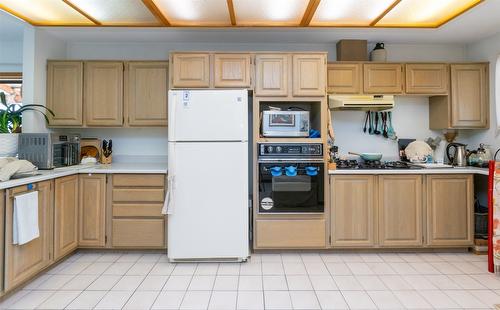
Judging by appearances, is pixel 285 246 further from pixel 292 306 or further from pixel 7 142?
pixel 7 142

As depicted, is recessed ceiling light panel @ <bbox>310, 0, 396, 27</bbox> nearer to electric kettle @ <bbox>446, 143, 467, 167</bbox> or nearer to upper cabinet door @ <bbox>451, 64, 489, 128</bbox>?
upper cabinet door @ <bbox>451, 64, 489, 128</bbox>

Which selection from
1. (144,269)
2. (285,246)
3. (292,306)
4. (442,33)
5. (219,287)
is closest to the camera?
(292,306)

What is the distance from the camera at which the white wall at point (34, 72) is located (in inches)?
130

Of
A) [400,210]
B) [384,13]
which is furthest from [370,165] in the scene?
[384,13]

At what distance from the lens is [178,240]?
9.70 ft

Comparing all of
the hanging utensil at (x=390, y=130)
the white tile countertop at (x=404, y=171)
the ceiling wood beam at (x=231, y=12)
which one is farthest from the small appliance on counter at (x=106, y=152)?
the hanging utensil at (x=390, y=130)

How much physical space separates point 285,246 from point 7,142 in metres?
2.81

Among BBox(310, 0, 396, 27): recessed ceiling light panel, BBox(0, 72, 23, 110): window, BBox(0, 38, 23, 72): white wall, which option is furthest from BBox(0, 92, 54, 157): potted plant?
BBox(310, 0, 396, 27): recessed ceiling light panel

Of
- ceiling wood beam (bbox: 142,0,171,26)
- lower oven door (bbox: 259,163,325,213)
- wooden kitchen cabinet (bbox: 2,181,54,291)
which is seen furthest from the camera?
lower oven door (bbox: 259,163,325,213)

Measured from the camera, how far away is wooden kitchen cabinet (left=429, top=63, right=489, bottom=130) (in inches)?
139

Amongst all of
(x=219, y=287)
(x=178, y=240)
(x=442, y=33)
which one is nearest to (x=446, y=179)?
(x=442, y=33)

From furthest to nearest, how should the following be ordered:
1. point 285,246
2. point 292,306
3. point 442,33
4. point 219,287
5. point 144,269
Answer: point 442,33 → point 285,246 → point 144,269 → point 219,287 → point 292,306

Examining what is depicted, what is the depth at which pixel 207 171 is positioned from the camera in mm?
2957

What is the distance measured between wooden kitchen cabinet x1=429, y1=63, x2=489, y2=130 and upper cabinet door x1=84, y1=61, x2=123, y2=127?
375 cm
